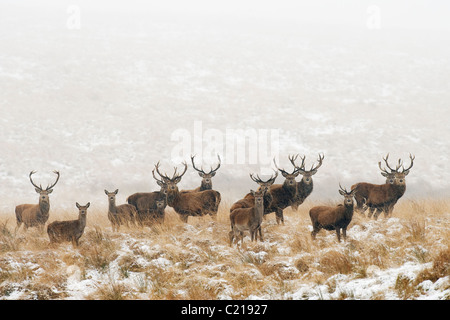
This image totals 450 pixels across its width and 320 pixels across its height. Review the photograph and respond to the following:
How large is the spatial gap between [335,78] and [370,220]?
3685 cm

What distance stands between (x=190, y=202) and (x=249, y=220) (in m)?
2.84

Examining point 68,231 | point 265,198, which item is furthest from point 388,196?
point 68,231

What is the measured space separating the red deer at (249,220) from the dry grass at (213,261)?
259mm

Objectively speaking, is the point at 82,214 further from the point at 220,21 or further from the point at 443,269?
the point at 220,21

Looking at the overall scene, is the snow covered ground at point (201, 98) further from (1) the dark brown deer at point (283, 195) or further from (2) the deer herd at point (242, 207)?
(1) the dark brown deer at point (283, 195)

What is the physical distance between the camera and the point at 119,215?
472 inches

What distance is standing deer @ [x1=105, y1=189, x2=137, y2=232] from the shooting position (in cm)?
1182

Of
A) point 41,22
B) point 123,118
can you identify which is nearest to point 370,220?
point 123,118

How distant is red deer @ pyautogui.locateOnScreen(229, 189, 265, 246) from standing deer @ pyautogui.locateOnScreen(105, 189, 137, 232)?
110 inches

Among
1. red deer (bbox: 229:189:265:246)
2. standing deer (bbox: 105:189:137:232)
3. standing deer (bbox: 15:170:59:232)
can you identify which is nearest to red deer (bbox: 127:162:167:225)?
standing deer (bbox: 105:189:137:232)

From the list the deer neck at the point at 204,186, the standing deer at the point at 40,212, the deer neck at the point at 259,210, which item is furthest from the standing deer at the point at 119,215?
the deer neck at the point at 259,210

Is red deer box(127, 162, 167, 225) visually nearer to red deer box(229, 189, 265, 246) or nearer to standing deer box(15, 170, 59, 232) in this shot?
standing deer box(15, 170, 59, 232)

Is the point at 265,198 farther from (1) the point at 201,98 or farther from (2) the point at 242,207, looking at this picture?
(1) the point at 201,98

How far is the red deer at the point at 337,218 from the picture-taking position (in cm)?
1002
